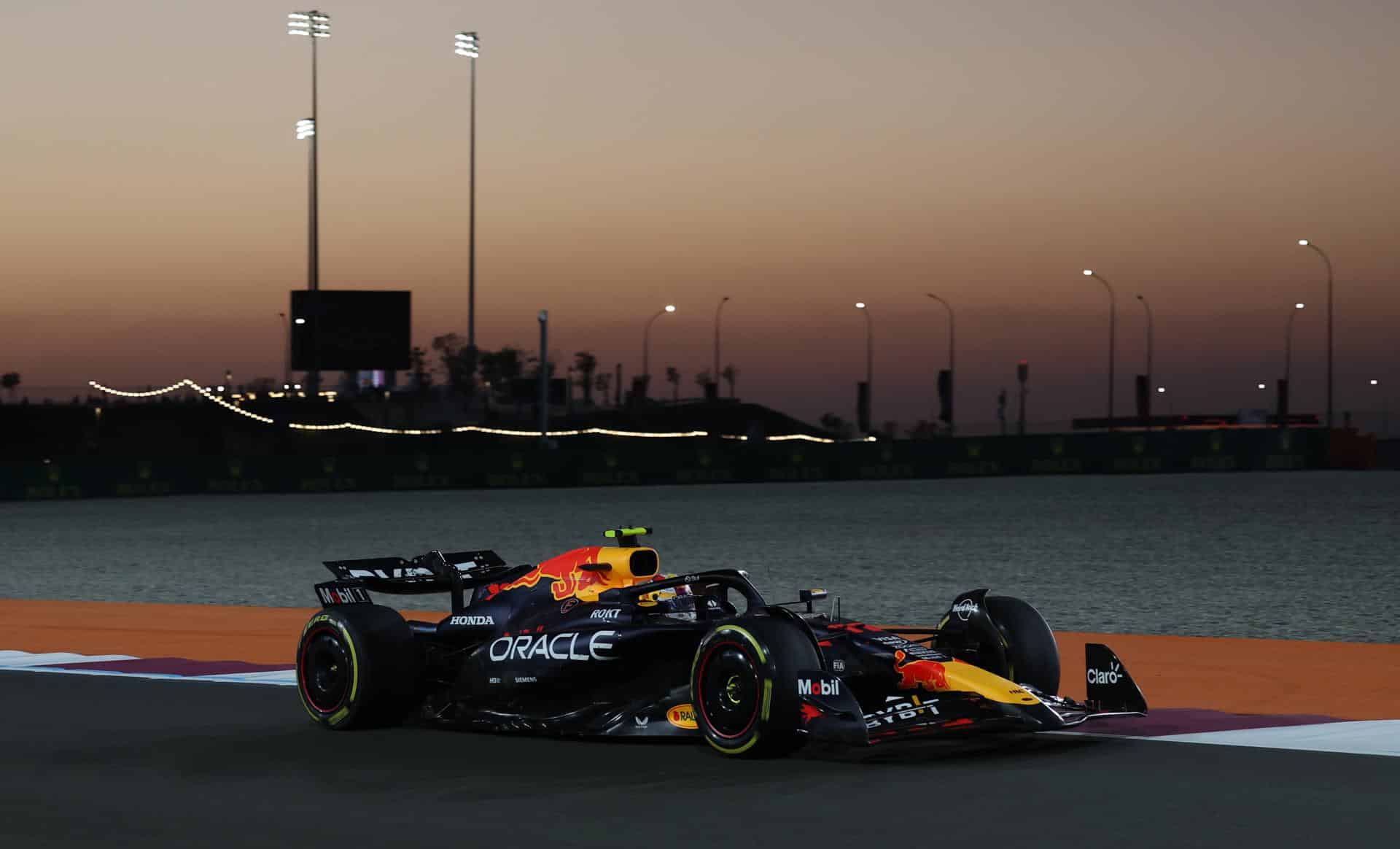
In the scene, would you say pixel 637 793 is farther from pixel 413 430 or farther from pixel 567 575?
pixel 413 430

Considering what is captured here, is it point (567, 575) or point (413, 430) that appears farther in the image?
point (413, 430)

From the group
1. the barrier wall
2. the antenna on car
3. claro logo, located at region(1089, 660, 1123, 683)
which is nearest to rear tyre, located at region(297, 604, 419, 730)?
the antenna on car

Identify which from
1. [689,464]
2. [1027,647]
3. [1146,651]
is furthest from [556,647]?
[689,464]

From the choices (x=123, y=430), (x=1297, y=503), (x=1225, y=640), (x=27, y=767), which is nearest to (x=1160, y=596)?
(x=1225, y=640)

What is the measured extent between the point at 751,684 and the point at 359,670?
2554 millimetres

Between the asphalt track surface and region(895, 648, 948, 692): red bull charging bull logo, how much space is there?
374 mm

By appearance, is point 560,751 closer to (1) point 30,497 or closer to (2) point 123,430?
(1) point 30,497

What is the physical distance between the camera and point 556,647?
10.8 m

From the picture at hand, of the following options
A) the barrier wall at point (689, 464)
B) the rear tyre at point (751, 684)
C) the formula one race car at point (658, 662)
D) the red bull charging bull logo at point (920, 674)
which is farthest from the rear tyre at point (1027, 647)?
the barrier wall at point (689, 464)

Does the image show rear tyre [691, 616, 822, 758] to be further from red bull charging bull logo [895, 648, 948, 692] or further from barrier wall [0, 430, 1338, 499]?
barrier wall [0, 430, 1338, 499]

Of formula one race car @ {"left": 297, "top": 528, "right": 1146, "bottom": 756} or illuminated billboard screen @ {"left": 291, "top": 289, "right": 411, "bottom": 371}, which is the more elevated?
illuminated billboard screen @ {"left": 291, "top": 289, "right": 411, "bottom": 371}

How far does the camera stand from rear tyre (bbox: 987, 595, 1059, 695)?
35.4 feet

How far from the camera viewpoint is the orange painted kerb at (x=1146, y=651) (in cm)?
1328

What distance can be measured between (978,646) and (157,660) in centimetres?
748
